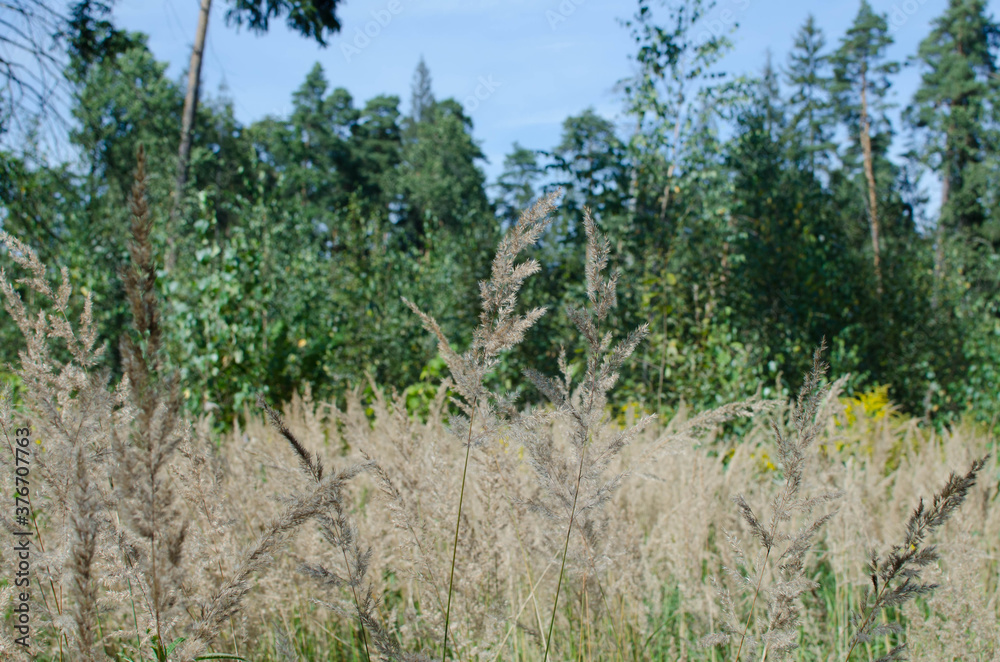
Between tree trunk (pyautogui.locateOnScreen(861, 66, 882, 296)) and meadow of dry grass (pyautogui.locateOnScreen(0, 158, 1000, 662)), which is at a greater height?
tree trunk (pyautogui.locateOnScreen(861, 66, 882, 296))

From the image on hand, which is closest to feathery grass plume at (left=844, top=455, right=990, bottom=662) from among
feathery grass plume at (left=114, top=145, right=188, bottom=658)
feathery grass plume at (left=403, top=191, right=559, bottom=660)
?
feathery grass plume at (left=403, top=191, right=559, bottom=660)

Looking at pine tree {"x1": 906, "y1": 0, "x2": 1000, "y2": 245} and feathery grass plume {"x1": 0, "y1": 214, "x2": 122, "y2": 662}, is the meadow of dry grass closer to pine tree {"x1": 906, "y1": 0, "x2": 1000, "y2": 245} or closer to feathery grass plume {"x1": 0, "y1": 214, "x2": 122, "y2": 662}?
feathery grass plume {"x1": 0, "y1": 214, "x2": 122, "y2": 662}

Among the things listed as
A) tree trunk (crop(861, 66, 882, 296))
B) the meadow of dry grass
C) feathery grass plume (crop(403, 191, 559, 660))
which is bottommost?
the meadow of dry grass

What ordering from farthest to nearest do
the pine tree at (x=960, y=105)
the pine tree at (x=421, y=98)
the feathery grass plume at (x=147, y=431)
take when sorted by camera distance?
the pine tree at (x=421, y=98), the pine tree at (x=960, y=105), the feathery grass plume at (x=147, y=431)

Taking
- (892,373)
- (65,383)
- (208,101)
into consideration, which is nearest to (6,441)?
(65,383)

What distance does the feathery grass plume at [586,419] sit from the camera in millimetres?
1060

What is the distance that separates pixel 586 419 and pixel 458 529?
53 centimetres

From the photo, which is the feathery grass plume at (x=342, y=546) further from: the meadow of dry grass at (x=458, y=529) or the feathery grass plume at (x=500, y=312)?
the feathery grass plume at (x=500, y=312)

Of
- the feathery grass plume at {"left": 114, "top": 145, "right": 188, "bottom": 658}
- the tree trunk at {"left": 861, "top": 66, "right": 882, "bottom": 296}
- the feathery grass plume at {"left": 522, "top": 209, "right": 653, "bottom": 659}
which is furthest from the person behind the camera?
the tree trunk at {"left": 861, "top": 66, "right": 882, "bottom": 296}

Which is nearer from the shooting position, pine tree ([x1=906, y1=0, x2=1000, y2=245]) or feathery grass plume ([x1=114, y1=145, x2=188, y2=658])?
feathery grass plume ([x1=114, y1=145, x2=188, y2=658])

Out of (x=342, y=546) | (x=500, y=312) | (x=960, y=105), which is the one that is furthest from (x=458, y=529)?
(x=960, y=105)

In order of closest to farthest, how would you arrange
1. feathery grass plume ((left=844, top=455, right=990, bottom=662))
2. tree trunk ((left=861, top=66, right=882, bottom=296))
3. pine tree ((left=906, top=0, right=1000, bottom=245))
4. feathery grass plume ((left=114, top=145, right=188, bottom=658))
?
feathery grass plume ((left=114, top=145, right=188, bottom=658)), feathery grass plume ((left=844, top=455, right=990, bottom=662)), tree trunk ((left=861, top=66, right=882, bottom=296)), pine tree ((left=906, top=0, right=1000, bottom=245))

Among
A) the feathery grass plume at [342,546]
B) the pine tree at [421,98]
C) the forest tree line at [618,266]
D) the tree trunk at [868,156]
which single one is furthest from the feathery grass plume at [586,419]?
the pine tree at [421,98]

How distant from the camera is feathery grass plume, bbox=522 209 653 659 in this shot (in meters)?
1.06
